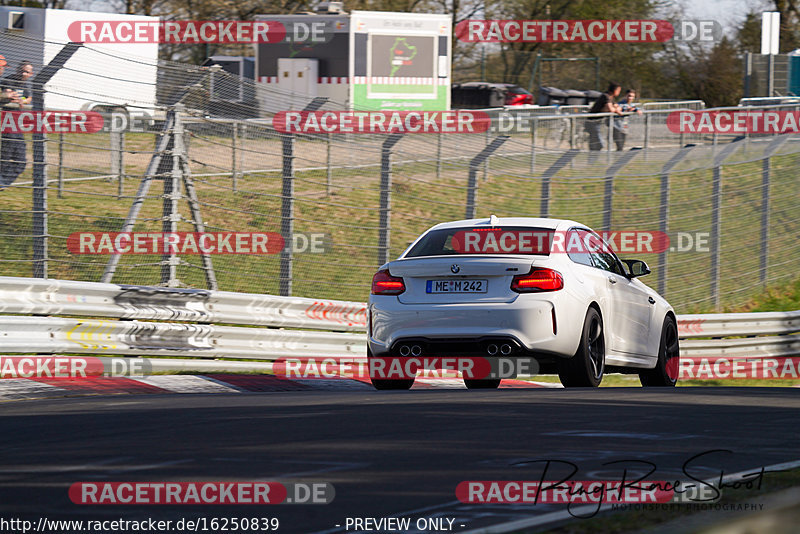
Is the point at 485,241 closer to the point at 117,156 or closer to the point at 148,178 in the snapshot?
the point at 148,178

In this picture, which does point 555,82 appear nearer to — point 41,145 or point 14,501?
point 41,145

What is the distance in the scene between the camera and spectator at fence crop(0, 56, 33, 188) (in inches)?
431

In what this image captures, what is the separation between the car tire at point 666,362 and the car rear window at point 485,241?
7.97 feet

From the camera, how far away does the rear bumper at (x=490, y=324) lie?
9195 mm

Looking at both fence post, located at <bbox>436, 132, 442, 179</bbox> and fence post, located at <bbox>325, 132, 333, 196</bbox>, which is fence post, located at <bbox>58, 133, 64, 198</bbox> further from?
fence post, located at <bbox>436, 132, 442, 179</bbox>

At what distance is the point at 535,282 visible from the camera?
924cm

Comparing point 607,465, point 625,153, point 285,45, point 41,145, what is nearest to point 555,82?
point 285,45

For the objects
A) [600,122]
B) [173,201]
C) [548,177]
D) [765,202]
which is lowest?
[173,201]

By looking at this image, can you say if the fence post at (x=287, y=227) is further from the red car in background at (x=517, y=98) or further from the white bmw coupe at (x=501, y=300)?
the red car in background at (x=517, y=98)

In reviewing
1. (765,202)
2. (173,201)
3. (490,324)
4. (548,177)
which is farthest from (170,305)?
(765,202)

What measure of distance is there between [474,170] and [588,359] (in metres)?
5.50

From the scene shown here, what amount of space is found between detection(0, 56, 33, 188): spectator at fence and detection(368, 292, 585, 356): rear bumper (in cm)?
366

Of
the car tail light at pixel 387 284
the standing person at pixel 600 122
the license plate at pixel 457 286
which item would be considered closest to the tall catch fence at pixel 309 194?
the standing person at pixel 600 122

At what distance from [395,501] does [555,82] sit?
155 ft
